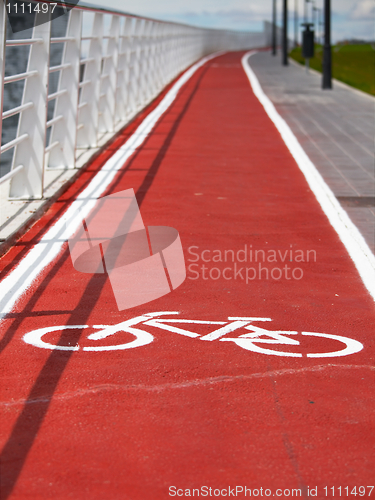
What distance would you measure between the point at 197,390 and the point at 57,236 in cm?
315

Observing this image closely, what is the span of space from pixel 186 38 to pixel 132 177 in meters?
26.8

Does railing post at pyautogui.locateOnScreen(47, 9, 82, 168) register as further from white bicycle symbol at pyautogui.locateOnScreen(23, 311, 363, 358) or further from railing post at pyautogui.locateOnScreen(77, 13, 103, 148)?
white bicycle symbol at pyautogui.locateOnScreen(23, 311, 363, 358)

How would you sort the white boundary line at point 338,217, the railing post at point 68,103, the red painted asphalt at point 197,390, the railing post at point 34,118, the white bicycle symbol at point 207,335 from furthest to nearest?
the railing post at point 68,103 < the railing post at point 34,118 < the white boundary line at point 338,217 < the white bicycle symbol at point 207,335 < the red painted asphalt at point 197,390

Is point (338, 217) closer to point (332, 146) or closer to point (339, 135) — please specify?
point (332, 146)

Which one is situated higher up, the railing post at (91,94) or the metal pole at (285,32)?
the metal pole at (285,32)

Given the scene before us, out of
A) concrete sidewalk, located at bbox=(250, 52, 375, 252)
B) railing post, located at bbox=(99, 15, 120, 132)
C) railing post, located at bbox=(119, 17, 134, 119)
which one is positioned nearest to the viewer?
concrete sidewalk, located at bbox=(250, 52, 375, 252)

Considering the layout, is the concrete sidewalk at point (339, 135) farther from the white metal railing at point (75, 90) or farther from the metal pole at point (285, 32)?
the metal pole at point (285, 32)

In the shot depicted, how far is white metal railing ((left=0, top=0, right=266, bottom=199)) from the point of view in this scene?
23.9 feet

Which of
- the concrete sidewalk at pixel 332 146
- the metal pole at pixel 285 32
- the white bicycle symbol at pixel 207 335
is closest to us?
the white bicycle symbol at pixel 207 335

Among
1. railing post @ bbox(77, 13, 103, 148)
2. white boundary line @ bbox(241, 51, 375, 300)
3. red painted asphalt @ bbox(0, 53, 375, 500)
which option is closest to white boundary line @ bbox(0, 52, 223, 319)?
red painted asphalt @ bbox(0, 53, 375, 500)

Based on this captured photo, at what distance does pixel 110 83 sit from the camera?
13031 millimetres

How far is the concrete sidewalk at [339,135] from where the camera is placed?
816 cm

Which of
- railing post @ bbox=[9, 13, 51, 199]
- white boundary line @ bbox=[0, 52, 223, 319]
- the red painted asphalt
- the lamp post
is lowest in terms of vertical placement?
the red painted asphalt

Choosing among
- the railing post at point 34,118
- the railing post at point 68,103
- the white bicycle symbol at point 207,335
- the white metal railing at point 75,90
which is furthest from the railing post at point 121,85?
the white bicycle symbol at point 207,335
